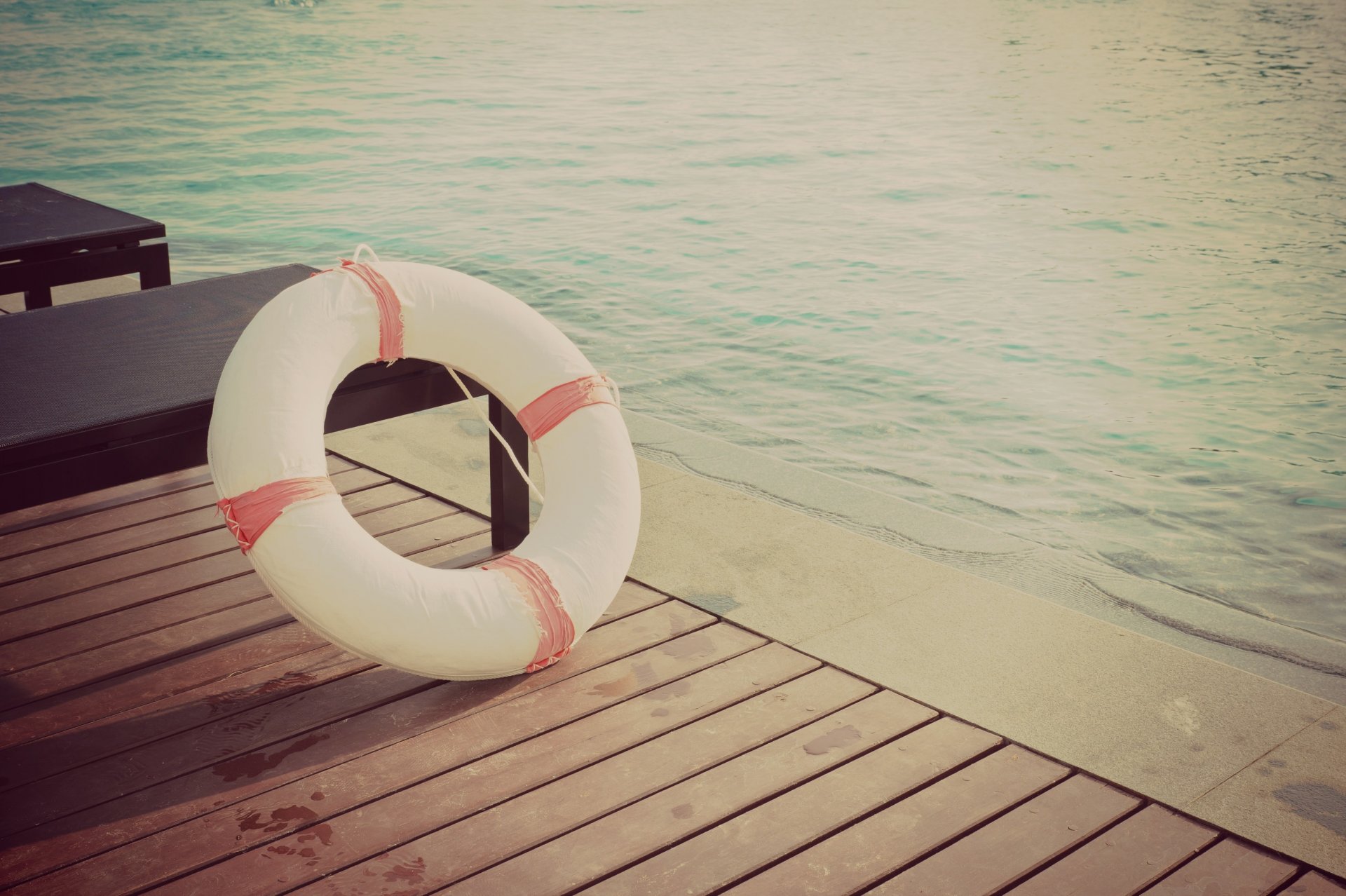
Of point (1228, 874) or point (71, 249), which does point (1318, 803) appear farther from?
point (71, 249)

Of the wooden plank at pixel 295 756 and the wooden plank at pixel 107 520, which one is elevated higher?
the wooden plank at pixel 107 520

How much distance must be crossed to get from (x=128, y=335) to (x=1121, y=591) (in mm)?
2162

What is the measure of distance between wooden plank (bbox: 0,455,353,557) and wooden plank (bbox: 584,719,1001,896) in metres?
1.37

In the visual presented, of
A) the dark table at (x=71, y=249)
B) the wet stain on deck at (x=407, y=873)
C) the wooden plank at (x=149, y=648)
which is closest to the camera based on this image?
the wet stain on deck at (x=407, y=873)

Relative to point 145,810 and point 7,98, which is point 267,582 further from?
point 7,98

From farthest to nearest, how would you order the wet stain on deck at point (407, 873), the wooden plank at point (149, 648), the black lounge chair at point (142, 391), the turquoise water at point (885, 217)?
the turquoise water at point (885, 217) → the wooden plank at point (149, 648) → the black lounge chair at point (142, 391) → the wet stain on deck at point (407, 873)

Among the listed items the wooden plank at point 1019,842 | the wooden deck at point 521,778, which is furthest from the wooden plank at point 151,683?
the wooden plank at point 1019,842

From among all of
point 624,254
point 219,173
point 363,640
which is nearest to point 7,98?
point 219,173

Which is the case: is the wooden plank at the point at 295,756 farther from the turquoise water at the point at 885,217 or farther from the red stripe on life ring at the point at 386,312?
the turquoise water at the point at 885,217

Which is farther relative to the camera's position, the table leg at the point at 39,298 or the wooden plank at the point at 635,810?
the table leg at the point at 39,298

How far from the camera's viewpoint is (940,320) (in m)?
5.04

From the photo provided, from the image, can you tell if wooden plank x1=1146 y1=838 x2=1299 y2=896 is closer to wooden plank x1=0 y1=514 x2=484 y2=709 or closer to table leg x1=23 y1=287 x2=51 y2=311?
wooden plank x1=0 y1=514 x2=484 y2=709

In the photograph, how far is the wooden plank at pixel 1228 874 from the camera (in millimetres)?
1374

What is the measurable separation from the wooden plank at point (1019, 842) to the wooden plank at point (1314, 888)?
20 cm
